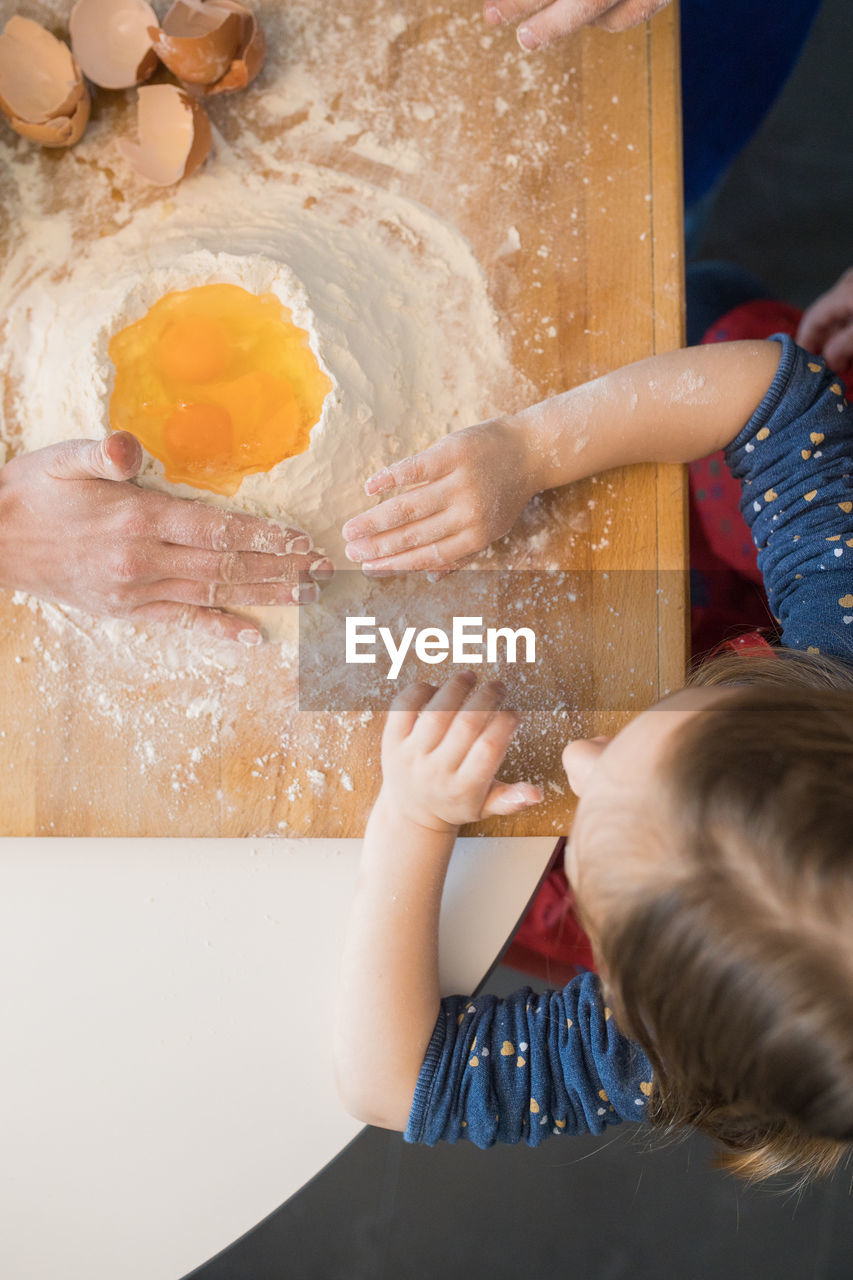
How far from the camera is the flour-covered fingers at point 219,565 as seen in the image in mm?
698

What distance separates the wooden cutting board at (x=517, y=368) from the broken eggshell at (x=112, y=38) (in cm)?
3

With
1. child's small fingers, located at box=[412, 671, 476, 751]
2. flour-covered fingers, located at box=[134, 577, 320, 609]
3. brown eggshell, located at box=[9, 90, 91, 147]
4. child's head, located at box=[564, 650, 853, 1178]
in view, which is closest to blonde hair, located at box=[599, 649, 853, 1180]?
child's head, located at box=[564, 650, 853, 1178]

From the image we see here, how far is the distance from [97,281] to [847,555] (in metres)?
0.66

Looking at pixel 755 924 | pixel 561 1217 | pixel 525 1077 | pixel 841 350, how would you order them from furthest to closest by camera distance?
pixel 561 1217 → pixel 841 350 → pixel 525 1077 → pixel 755 924

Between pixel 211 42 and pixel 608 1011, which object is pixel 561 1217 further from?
pixel 211 42

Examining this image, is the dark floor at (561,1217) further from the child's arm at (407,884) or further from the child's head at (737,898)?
the child's head at (737,898)

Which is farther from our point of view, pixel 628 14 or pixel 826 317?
pixel 826 317

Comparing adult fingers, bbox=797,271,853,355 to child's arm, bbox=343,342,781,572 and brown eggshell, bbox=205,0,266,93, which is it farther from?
brown eggshell, bbox=205,0,266,93

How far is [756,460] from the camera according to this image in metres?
0.75

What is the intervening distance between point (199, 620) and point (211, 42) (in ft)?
1.53

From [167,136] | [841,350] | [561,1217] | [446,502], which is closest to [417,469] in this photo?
[446,502]

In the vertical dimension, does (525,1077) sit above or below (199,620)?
below

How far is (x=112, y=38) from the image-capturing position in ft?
2.38

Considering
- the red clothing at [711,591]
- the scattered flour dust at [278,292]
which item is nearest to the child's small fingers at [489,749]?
the scattered flour dust at [278,292]
